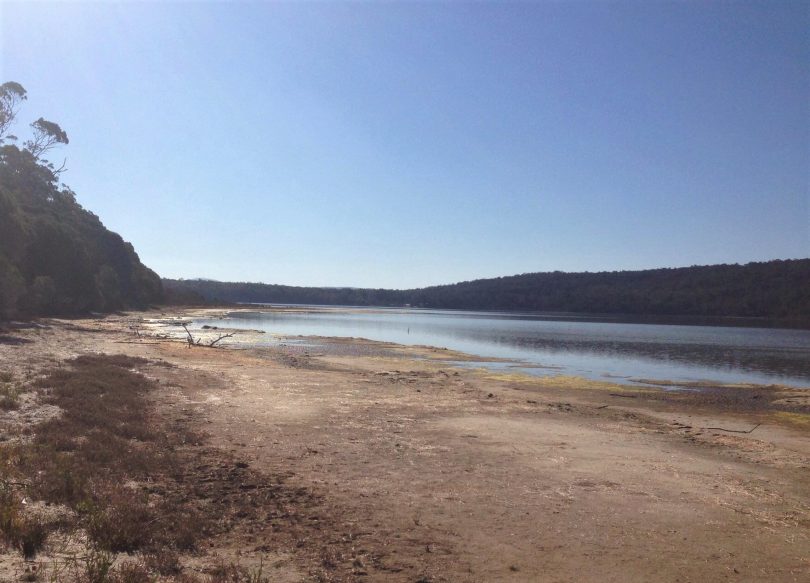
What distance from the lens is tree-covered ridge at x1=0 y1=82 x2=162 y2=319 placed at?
40.8 m

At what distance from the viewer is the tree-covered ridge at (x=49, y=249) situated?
1604 inches

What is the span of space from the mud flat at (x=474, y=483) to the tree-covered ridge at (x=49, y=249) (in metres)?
22.5

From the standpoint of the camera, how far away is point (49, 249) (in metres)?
51.6

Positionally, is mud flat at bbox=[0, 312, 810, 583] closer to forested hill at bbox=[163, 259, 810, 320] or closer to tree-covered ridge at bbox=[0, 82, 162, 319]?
tree-covered ridge at bbox=[0, 82, 162, 319]

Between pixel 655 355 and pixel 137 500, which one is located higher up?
pixel 137 500

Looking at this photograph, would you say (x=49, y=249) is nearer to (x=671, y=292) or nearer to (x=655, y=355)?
(x=655, y=355)

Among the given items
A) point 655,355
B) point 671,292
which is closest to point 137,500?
point 655,355

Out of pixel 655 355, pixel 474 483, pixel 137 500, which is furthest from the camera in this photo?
pixel 655 355

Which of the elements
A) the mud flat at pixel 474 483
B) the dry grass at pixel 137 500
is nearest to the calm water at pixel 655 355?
the mud flat at pixel 474 483

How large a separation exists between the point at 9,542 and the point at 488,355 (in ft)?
137

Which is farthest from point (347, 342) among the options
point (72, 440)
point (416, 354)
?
point (72, 440)

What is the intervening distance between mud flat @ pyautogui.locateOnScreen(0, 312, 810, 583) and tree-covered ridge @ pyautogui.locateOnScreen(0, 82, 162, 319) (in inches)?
884

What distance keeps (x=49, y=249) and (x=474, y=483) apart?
2111 inches

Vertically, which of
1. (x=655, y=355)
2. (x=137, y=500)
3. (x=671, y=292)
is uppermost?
(x=671, y=292)
